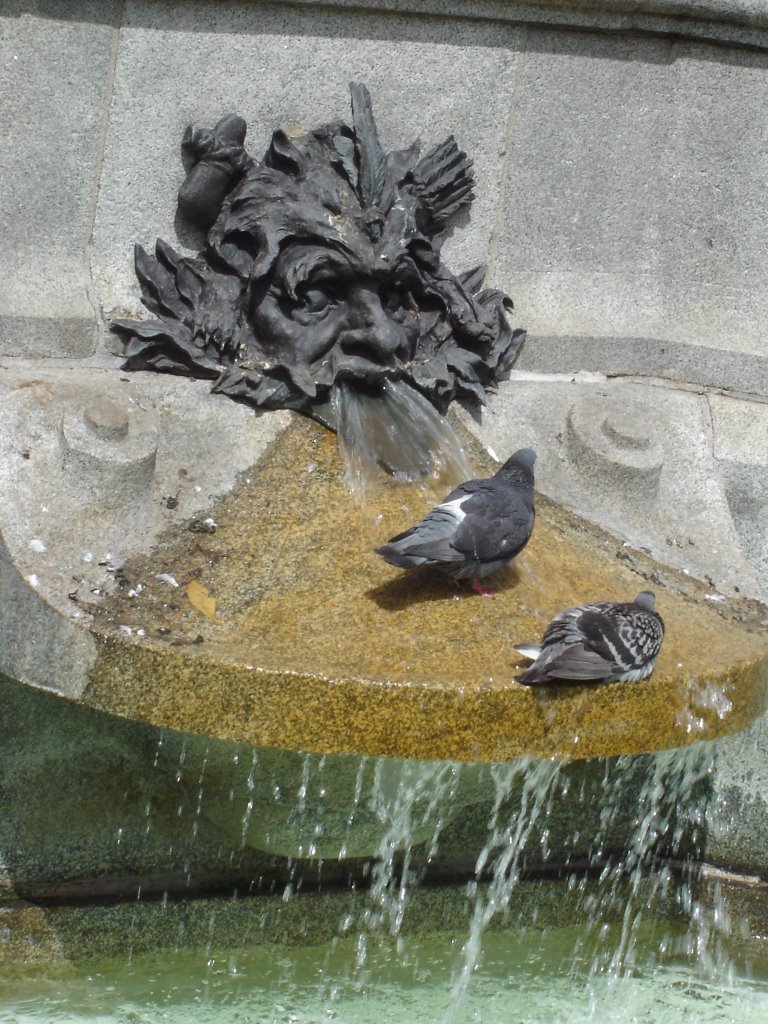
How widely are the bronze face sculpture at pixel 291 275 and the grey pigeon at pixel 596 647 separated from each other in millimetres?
1100


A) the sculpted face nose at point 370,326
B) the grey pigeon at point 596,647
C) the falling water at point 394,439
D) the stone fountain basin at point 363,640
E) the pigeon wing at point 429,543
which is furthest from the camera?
the sculpted face nose at point 370,326

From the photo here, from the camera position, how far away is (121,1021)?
3.72m

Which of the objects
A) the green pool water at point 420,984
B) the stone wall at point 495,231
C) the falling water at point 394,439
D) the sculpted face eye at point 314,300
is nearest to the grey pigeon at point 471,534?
the falling water at point 394,439

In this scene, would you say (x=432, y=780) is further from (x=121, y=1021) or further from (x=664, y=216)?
(x=664, y=216)

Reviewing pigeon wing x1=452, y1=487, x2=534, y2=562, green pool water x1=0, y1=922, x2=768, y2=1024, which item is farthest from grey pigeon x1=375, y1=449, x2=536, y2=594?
green pool water x1=0, y1=922, x2=768, y2=1024

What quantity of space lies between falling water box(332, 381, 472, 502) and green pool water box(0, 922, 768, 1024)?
1.41 m

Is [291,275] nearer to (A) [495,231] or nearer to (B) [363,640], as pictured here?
(A) [495,231]

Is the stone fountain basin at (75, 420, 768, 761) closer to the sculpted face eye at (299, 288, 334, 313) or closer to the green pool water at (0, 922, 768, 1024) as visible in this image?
the sculpted face eye at (299, 288, 334, 313)

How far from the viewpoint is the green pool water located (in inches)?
151

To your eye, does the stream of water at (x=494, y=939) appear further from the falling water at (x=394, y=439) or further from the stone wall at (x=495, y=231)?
the falling water at (x=394, y=439)

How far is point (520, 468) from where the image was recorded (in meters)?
3.74

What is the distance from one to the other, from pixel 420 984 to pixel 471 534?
1489 mm

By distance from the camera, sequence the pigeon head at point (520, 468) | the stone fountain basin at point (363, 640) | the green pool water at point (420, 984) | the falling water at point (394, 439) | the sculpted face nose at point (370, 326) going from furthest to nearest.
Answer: the sculpted face nose at point (370, 326) → the falling water at point (394, 439) → the green pool water at point (420, 984) → the pigeon head at point (520, 468) → the stone fountain basin at point (363, 640)

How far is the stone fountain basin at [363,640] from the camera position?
311cm
